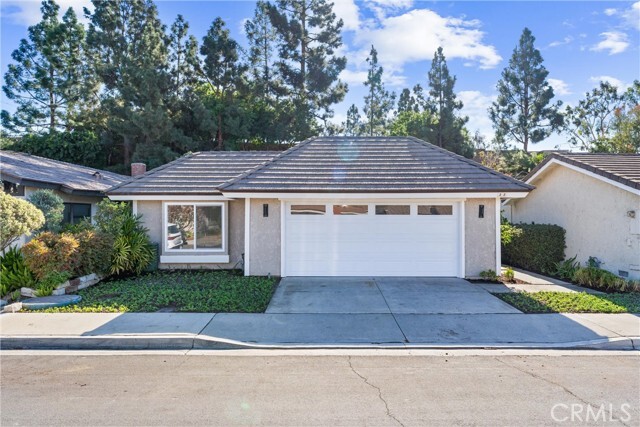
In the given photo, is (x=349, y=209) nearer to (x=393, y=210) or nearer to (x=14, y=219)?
(x=393, y=210)

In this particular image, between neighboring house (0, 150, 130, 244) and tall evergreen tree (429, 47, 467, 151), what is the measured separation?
24.0 m

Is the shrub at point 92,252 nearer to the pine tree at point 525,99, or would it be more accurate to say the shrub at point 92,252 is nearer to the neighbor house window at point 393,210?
the neighbor house window at point 393,210

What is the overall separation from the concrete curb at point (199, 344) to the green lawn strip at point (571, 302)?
1.58m

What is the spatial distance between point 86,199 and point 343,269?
1107 cm

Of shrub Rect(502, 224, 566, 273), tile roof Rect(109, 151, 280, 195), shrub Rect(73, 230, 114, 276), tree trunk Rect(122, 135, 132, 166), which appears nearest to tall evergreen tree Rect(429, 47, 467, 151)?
shrub Rect(502, 224, 566, 273)

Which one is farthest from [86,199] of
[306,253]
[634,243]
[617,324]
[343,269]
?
[634,243]

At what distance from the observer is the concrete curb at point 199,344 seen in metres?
5.57

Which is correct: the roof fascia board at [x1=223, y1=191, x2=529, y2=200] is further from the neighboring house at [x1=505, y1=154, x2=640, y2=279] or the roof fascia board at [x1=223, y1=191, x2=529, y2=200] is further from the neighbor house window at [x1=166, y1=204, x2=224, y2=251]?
the neighboring house at [x1=505, y1=154, x2=640, y2=279]

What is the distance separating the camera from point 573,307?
7.46 m

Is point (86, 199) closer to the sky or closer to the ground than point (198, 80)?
closer to the ground

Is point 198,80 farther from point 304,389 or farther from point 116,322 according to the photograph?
point 304,389

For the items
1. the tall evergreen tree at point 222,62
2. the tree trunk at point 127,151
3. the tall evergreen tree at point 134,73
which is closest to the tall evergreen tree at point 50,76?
the tall evergreen tree at point 134,73

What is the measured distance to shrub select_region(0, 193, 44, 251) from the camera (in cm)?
806

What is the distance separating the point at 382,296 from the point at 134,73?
23249mm
